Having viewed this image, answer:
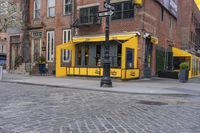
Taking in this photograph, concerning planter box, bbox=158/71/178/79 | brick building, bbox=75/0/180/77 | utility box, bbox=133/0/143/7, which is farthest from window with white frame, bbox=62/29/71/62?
planter box, bbox=158/71/178/79

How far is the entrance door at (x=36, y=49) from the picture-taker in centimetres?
2872

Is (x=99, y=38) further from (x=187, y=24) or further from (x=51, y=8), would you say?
(x=187, y=24)

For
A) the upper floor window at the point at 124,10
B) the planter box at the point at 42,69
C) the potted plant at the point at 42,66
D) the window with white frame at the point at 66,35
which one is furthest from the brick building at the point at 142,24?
the planter box at the point at 42,69

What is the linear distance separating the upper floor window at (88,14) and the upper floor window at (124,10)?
6.31 ft

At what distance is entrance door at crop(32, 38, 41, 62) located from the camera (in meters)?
28.7

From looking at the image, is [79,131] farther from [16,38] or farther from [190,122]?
[16,38]

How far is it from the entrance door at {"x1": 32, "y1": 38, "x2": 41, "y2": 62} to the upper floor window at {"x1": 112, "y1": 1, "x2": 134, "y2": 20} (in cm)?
988

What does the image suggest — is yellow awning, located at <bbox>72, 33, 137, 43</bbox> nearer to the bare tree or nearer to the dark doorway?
the dark doorway

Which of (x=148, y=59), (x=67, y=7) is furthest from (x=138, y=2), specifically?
(x=67, y=7)

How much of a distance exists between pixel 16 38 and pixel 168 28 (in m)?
16.7

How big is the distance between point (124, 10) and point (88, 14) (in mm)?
3546

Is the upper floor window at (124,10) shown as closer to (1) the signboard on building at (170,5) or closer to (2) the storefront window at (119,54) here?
(2) the storefront window at (119,54)

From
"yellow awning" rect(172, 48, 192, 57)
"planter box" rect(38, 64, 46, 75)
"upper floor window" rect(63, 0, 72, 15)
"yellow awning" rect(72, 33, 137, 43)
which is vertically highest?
"upper floor window" rect(63, 0, 72, 15)

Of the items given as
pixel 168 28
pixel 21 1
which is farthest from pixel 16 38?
pixel 168 28
